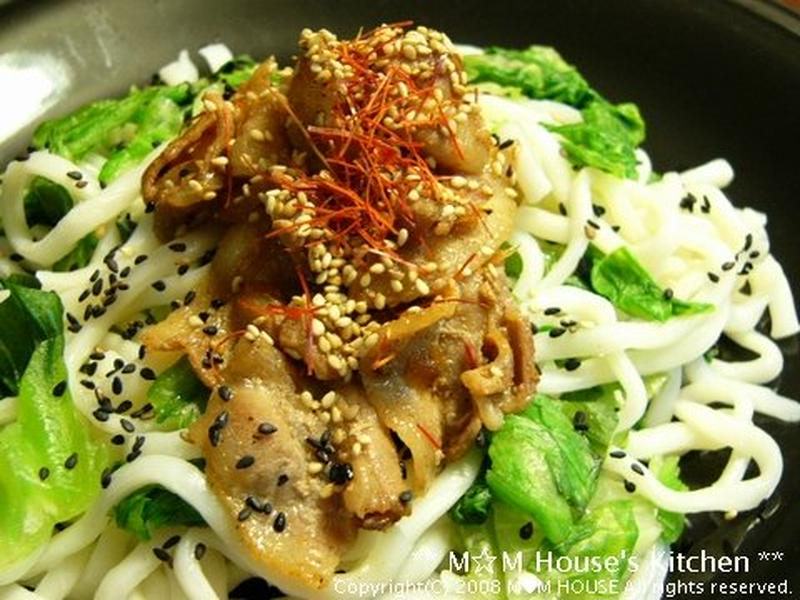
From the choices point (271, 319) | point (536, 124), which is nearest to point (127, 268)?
point (271, 319)

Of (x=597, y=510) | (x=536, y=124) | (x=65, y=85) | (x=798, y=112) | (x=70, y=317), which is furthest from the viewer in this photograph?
(x=65, y=85)

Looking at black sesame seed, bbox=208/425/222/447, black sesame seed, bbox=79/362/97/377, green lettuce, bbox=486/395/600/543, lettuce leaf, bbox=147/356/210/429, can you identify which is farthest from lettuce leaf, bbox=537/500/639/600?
black sesame seed, bbox=79/362/97/377

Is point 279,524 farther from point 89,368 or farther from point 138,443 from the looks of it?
point 89,368

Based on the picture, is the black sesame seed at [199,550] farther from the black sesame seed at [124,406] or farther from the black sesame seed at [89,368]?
the black sesame seed at [89,368]

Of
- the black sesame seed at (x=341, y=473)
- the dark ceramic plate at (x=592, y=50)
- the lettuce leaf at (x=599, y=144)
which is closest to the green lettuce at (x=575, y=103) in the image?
the lettuce leaf at (x=599, y=144)

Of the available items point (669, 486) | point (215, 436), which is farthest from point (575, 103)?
point (215, 436)

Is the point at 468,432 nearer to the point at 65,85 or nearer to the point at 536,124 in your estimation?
the point at 536,124
